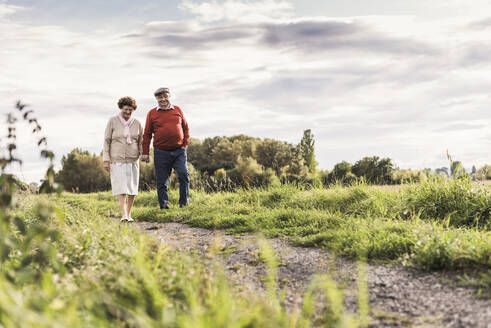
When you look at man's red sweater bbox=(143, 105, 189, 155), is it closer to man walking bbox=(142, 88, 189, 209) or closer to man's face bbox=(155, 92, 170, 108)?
man walking bbox=(142, 88, 189, 209)

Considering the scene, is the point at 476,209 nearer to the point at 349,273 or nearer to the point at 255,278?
the point at 349,273

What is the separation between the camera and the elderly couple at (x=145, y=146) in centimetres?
736

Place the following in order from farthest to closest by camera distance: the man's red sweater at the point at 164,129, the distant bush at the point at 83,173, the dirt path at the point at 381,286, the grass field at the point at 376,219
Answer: the distant bush at the point at 83,173 < the man's red sweater at the point at 164,129 < the grass field at the point at 376,219 < the dirt path at the point at 381,286

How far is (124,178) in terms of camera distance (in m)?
7.31

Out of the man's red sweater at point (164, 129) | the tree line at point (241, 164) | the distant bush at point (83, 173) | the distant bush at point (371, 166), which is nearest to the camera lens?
the man's red sweater at point (164, 129)

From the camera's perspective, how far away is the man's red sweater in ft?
28.7

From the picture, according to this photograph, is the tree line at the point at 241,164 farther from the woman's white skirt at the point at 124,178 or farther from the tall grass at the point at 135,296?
the tall grass at the point at 135,296

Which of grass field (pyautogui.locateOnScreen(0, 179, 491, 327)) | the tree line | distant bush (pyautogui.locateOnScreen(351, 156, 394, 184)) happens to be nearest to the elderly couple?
grass field (pyautogui.locateOnScreen(0, 179, 491, 327))

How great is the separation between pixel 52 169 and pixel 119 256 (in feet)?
3.14

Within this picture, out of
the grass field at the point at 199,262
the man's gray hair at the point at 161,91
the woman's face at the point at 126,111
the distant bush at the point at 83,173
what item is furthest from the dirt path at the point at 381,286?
the distant bush at the point at 83,173

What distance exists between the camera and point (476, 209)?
6184 millimetres

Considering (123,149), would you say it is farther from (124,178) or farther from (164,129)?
(164,129)

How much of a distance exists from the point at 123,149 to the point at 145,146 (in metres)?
1.52

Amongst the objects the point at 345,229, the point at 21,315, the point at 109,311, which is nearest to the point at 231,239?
the point at 345,229
